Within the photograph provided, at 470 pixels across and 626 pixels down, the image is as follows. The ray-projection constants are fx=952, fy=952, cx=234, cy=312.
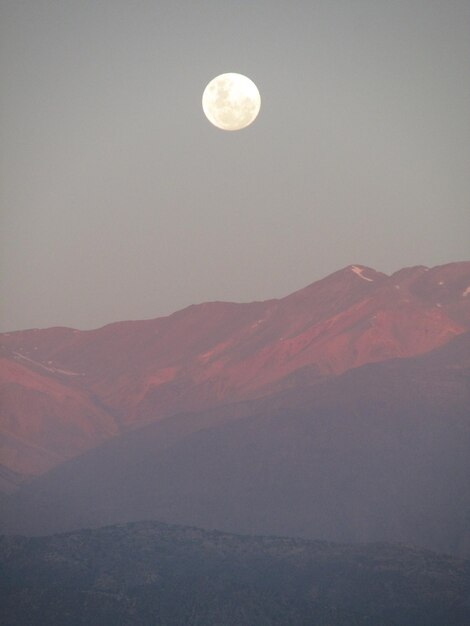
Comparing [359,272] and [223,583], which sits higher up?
[359,272]

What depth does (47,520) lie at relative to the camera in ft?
222

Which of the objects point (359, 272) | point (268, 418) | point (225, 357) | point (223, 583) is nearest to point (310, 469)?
point (268, 418)

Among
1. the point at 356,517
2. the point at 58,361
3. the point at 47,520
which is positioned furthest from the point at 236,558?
the point at 58,361

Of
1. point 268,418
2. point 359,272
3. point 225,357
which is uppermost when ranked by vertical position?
point 359,272

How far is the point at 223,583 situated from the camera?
4450 cm

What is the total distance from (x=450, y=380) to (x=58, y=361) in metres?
52.6

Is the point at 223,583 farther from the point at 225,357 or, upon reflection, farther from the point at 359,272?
the point at 359,272

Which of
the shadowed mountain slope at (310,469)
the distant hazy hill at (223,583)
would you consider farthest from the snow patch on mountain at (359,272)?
the distant hazy hill at (223,583)

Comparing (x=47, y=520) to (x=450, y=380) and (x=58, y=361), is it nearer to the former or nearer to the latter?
(x=450, y=380)

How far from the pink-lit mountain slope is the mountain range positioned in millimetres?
203

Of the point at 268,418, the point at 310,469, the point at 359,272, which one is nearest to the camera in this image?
the point at 310,469

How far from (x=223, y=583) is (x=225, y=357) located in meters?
56.6

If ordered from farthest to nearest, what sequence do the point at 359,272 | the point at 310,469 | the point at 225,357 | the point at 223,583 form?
the point at 359,272 → the point at 225,357 → the point at 310,469 → the point at 223,583

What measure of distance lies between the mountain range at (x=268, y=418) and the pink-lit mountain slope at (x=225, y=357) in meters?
0.20
